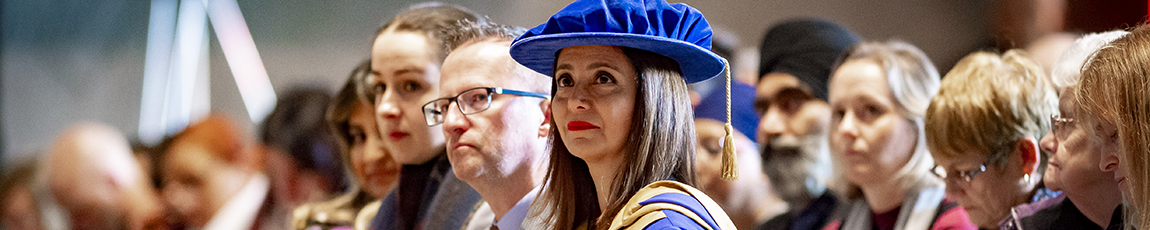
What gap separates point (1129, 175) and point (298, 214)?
8.70ft

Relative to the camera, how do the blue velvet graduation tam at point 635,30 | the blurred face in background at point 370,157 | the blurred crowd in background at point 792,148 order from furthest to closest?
the blurred face in background at point 370,157, the blurred crowd in background at point 792,148, the blue velvet graduation tam at point 635,30

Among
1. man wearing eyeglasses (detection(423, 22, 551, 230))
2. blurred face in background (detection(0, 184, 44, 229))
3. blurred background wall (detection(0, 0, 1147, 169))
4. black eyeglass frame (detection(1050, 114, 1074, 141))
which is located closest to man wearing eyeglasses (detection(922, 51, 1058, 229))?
black eyeglass frame (detection(1050, 114, 1074, 141))

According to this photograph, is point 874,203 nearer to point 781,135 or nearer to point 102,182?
point 781,135

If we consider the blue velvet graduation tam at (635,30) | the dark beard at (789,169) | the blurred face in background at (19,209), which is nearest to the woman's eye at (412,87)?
the blue velvet graduation tam at (635,30)

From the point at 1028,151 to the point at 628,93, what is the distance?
3.63ft

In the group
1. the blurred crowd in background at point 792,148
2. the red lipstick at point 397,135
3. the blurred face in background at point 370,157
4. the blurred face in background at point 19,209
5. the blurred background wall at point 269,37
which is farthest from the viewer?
the blurred face in background at point 19,209

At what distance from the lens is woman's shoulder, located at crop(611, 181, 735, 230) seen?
4.35 ft

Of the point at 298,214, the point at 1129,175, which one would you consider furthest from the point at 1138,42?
the point at 298,214

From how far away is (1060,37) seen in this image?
269cm

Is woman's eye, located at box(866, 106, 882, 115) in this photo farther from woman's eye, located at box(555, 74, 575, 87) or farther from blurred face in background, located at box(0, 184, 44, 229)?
blurred face in background, located at box(0, 184, 44, 229)

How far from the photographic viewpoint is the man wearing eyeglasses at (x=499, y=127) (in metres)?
1.91

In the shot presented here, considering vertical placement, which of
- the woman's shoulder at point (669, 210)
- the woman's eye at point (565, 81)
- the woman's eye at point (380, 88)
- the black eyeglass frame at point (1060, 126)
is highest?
the woman's eye at point (565, 81)

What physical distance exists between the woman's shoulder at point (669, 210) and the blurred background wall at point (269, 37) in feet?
4.29

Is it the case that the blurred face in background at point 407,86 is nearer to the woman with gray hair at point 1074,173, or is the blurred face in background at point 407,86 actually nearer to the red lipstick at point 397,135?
the red lipstick at point 397,135
